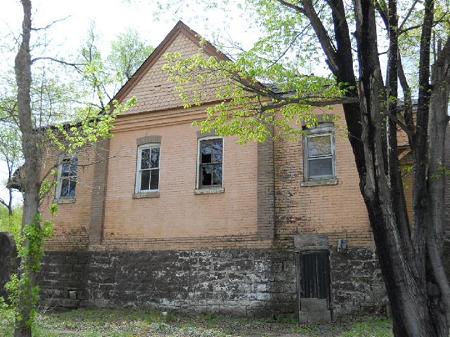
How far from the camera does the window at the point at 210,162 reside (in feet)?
47.1

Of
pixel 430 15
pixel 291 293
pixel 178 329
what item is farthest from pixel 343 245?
pixel 430 15

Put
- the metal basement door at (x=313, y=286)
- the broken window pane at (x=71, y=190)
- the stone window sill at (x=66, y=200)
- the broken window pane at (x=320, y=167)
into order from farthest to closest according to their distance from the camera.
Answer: the broken window pane at (x=71, y=190) → the stone window sill at (x=66, y=200) → the broken window pane at (x=320, y=167) → the metal basement door at (x=313, y=286)

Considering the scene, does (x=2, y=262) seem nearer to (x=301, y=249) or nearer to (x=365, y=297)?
(x=301, y=249)

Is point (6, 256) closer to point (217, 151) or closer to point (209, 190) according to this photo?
point (209, 190)

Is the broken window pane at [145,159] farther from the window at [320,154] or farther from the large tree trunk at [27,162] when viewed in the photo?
the large tree trunk at [27,162]

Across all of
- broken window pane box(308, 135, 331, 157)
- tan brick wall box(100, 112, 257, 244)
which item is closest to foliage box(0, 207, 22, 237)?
tan brick wall box(100, 112, 257, 244)

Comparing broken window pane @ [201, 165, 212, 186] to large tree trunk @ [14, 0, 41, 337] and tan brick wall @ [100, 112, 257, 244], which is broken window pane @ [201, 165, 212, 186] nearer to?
tan brick wall @ [100, 112, 257, 244]

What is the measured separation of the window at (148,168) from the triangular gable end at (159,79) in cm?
135

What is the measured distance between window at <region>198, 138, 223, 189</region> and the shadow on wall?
6.21 metres

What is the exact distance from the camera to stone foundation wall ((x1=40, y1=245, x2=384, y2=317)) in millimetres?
11945

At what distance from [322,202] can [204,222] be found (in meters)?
3.60

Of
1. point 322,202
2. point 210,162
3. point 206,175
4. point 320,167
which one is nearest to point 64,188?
point 206,175

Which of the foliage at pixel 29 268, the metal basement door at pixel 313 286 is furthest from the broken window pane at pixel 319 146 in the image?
the foliage at pixel 29 268

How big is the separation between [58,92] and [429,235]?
7584 mm
